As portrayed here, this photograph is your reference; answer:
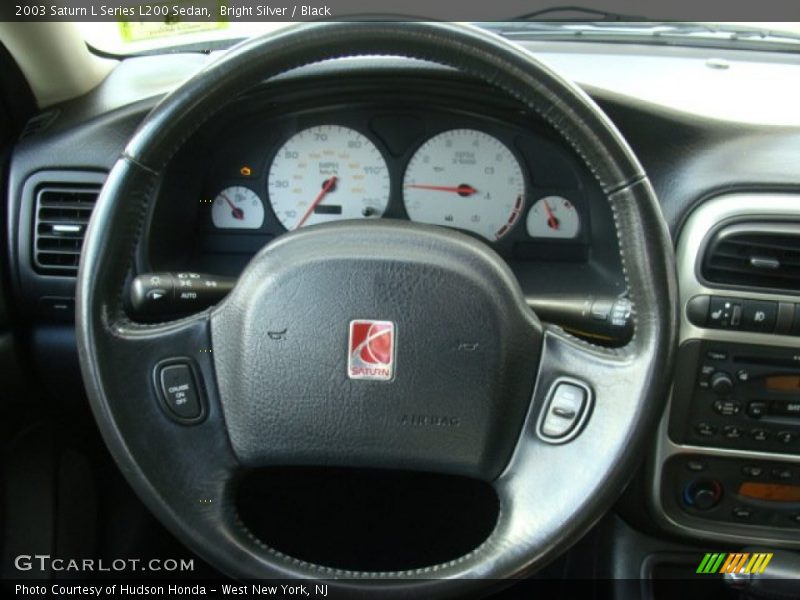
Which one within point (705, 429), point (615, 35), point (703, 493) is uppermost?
point (615, 35)

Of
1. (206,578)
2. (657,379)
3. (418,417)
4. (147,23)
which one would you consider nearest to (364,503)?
(206,578)

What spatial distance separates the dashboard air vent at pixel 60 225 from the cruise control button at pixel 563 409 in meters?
0.84

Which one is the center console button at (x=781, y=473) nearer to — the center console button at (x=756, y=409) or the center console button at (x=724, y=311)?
the center console button at (x=756, y=409)

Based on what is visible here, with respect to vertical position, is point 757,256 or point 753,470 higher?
point 757,256

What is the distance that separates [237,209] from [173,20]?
0.35 metres

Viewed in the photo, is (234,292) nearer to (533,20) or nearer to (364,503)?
(364,503)

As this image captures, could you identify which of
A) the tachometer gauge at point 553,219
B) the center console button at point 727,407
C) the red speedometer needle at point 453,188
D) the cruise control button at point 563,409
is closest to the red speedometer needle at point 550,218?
the tachometer gauge at point 553,219

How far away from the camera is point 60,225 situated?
148 centimetres

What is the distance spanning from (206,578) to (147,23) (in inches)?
39.1

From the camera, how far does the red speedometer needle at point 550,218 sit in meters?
1.50

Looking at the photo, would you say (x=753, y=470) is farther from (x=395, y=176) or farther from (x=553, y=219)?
(x=395, y=176)

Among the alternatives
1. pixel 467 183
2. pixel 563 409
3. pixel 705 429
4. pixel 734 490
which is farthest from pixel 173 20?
pixel 734 490

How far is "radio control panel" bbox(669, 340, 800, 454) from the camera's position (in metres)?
1.31

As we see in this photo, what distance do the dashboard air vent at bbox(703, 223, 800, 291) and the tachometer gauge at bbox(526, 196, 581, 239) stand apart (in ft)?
0.86
